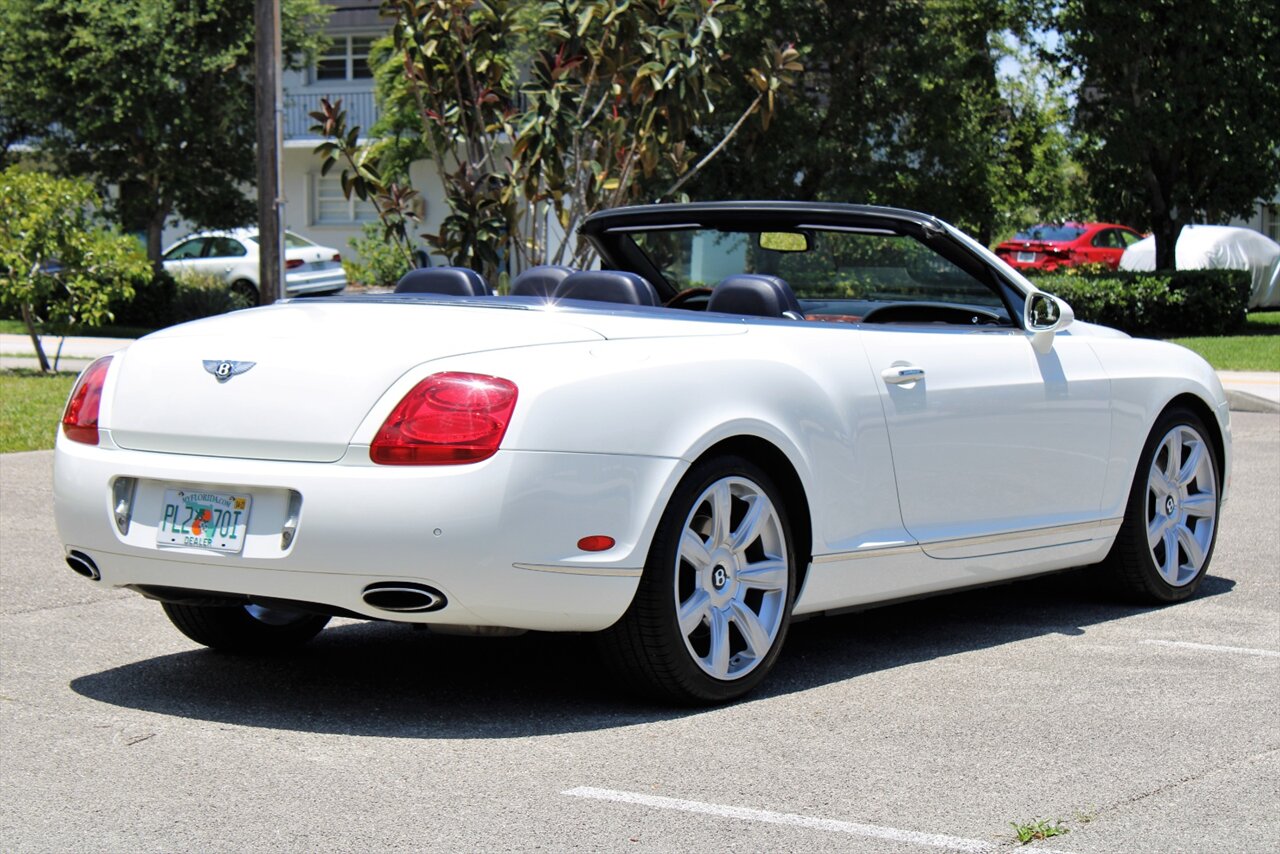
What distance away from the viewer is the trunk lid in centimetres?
486

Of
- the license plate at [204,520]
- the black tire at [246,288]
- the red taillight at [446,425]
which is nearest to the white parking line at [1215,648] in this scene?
the red taillight at [446,425]

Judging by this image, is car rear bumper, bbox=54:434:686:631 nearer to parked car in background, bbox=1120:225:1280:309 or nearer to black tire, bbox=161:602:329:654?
black tire, bbox=161:602:329:654

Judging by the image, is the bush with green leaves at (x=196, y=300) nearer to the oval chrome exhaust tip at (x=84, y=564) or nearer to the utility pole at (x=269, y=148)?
the utility pole at (x=269, y=148)

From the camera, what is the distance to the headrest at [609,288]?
573 centimetres

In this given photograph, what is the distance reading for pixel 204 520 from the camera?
4.95 m

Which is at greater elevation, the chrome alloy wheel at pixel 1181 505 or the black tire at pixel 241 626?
the chrome alloy wheel at pixel 1181 505

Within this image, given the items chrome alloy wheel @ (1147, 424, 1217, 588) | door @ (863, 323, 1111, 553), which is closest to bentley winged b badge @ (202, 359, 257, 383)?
door @ (863, 323, 1111, 553)

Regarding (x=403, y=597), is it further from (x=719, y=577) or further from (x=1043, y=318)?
(x=1043, y=318)

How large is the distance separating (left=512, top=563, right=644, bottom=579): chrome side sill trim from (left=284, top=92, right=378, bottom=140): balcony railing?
119 feet

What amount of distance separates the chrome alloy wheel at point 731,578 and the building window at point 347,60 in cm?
3882

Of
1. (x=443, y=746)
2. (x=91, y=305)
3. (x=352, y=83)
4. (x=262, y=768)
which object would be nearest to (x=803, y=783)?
(x=443, y=746)

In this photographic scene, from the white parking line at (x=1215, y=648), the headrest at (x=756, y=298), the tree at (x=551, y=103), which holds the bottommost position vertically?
the white parking line at (x=1215, y=648)

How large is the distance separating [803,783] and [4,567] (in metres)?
4.34

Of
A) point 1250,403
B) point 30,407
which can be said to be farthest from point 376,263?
point 1250,403
